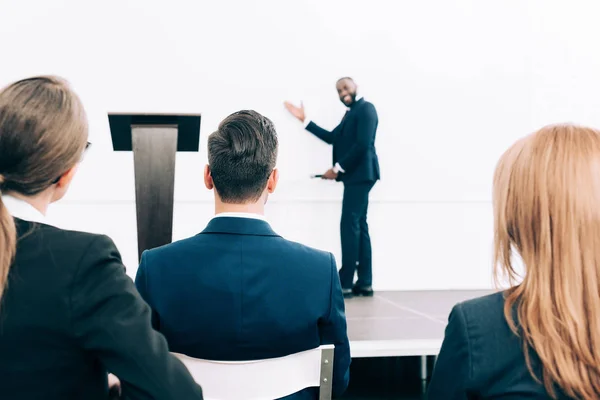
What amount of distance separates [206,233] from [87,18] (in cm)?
363

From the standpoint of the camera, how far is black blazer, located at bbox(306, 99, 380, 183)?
3.88 m

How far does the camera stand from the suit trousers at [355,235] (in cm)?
390

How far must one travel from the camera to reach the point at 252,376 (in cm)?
111

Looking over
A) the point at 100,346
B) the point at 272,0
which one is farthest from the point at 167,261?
the point at 272,0

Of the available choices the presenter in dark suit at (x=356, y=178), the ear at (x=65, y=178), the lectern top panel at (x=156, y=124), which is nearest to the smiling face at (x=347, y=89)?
the presenter in dark suit at (x=356, y=178)

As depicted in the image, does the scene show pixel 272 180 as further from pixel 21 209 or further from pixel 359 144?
pixel 359 144

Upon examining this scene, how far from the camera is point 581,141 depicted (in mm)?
830

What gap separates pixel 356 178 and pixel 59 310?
325 cm

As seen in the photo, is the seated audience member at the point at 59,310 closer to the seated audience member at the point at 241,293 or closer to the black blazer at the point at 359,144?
the seated audience member at the point at 241,293

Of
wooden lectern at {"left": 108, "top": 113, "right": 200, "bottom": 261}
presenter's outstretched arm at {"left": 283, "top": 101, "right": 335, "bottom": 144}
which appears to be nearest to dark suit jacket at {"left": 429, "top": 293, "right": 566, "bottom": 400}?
wooden lectern at {"left": 108, "top": 113, "right": 200, "bottom": 261}

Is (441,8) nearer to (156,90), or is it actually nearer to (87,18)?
(156,90)

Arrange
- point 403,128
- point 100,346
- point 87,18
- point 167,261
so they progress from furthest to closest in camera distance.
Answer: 1. point 403,128
2. point 87,18
3. point 167,261
4. point 100,346

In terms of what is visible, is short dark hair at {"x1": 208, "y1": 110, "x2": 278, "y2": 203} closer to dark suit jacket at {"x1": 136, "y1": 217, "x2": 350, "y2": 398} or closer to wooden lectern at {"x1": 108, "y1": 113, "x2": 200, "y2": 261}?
dark suit jacket at {"x1": 136, "y1": 217, "x2": 350, "y2": 398}

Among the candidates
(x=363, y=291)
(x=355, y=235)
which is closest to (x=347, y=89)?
(x=355, y=235)
